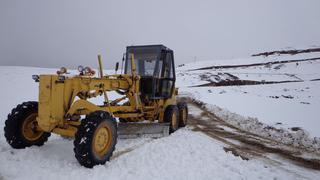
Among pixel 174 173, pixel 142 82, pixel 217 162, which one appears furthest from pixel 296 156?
pixel 142 82

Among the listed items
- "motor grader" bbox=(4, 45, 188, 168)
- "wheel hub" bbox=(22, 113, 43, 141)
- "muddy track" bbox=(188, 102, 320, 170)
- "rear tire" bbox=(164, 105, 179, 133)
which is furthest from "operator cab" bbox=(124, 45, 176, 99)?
"wheel hub" bbox=(22, 113, 43, 141)

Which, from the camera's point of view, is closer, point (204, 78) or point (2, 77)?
point (2, 77)

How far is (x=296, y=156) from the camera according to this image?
25.4 feet

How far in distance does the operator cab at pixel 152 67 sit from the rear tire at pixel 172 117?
1.69ft

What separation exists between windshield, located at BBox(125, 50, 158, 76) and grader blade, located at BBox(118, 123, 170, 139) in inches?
72.6

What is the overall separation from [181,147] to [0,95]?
1201 cm

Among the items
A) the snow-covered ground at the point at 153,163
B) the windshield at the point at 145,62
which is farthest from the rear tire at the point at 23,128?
the windshield at the point at 145,62

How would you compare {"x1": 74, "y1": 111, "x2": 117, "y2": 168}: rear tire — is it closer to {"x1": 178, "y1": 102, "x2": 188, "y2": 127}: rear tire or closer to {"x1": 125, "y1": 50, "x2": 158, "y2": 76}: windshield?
{"x1": 125, "y1": 50, "x2": 158, "y2": 76}: windshield

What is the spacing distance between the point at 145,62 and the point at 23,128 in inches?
182

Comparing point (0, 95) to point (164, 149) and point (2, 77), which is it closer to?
point (2, 77)

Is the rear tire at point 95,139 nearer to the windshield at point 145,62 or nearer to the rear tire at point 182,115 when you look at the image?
the windshield at point 145,62

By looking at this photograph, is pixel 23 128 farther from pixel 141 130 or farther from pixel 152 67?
pixel 152 67

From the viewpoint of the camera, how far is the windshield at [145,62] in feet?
32.7

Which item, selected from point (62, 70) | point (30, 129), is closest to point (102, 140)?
point (62, 70)
